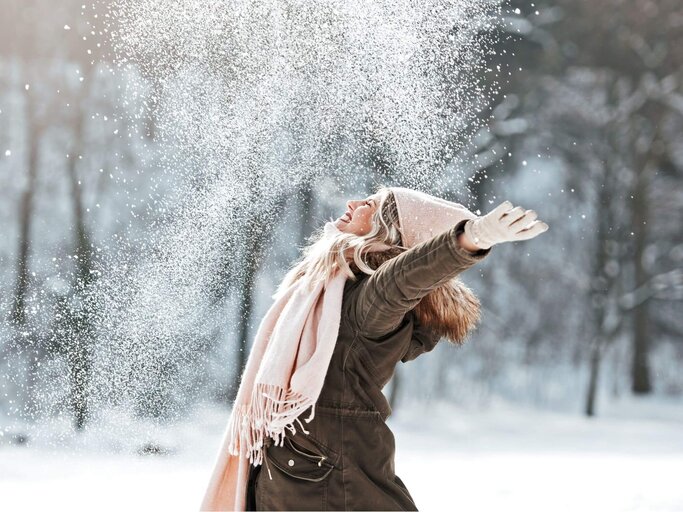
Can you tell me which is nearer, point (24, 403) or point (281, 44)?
point (281, 44)

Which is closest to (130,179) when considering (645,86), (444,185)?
(444,185)

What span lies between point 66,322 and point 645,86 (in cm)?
444

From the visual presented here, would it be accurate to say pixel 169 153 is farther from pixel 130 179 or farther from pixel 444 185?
pixel 444 185

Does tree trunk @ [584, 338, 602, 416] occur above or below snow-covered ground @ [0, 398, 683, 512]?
above

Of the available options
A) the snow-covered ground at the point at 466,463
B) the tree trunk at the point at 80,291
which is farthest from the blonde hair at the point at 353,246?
the tree trunk at the point at 80,291

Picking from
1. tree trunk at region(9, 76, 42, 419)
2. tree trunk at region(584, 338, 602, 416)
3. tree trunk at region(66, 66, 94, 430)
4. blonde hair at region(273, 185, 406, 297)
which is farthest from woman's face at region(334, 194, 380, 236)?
tree trunk at region(584, 338, 602, 416)

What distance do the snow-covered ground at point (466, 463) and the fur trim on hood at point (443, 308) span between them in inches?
90.7

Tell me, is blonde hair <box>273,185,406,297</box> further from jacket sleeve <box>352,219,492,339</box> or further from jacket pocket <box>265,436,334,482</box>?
jacket pocket <box>265,436,334,482</box>

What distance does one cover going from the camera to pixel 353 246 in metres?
1.46

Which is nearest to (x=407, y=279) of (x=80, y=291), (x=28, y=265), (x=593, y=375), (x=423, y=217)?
(x=423, y=217)

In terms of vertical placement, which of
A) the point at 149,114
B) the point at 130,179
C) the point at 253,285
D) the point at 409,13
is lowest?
the point at 253,285

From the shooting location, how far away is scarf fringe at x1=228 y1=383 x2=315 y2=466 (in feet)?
4.42

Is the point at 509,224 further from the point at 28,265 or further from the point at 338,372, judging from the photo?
the point at 28,265

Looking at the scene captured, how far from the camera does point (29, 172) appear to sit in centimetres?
505
